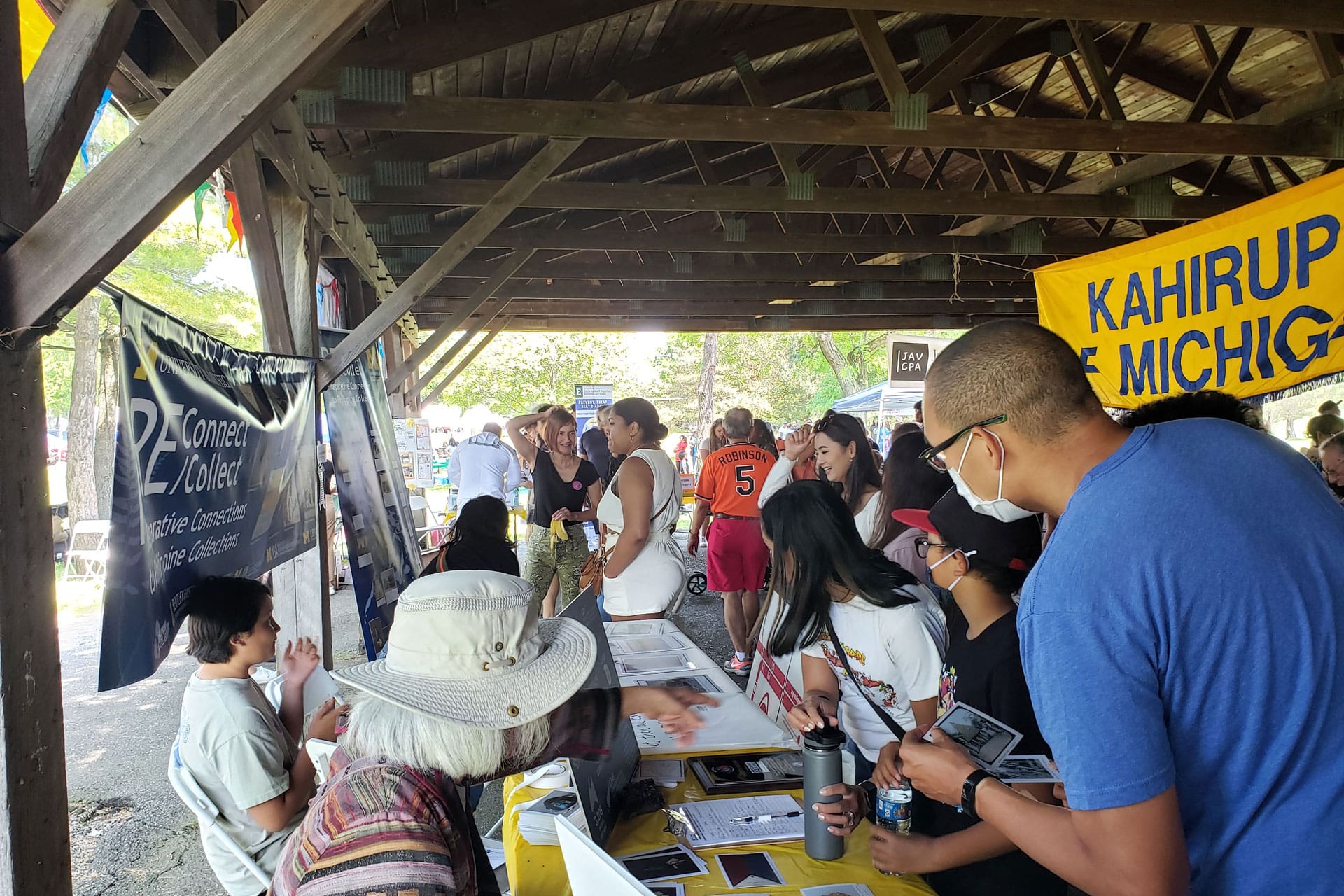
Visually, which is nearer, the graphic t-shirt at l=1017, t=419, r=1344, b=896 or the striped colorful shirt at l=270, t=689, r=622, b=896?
the graphic t-shirt at l=1017, t=419, r=1344, b=896

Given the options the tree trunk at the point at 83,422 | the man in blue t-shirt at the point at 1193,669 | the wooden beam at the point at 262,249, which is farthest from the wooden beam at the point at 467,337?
the man in blue t-shirt at the point at 1193,669

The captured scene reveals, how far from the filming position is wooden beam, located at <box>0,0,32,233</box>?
1.57m

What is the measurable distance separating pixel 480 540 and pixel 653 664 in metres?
1.20

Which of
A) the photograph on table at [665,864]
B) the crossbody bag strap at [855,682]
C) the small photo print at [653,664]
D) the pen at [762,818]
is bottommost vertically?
the photograph on table at [665,864]

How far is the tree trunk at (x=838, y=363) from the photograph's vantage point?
31.8 meters

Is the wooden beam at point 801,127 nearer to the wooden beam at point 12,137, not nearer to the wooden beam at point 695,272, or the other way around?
the wooden beam at point 12,137

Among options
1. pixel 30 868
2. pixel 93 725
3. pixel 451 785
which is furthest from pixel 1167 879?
pixel 93 725

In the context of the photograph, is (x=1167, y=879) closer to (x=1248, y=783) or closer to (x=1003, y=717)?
(x=1248, y=783)

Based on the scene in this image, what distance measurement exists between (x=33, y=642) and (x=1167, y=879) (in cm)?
198

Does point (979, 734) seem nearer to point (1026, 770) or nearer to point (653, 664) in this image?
point (1026, 770)

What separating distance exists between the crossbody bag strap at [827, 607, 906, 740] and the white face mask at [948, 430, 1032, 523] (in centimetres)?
97

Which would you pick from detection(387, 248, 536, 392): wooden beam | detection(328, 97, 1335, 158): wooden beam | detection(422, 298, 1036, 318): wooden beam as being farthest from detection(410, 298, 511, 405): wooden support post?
detection(328, 97, 1335, 158): wooden beam

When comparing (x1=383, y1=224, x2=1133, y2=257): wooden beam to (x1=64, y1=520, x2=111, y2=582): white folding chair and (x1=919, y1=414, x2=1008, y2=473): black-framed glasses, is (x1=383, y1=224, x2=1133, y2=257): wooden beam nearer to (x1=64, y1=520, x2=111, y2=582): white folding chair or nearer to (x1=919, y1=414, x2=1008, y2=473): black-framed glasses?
(x1=919, y1=414, x2=1008, y2=473): black-framed glasses

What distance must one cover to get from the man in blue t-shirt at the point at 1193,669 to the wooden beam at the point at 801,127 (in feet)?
11.9
